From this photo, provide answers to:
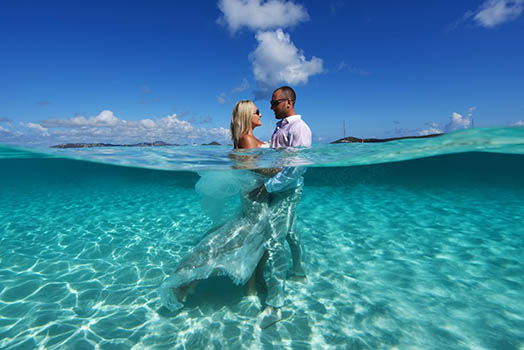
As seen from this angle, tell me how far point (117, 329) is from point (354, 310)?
3750 mm

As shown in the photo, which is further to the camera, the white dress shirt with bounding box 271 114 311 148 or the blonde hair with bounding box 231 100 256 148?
the blonde hair with bounding box 231 100 256 148

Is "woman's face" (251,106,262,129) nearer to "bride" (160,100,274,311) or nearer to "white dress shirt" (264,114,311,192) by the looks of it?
"bride" (160,100,274,311)

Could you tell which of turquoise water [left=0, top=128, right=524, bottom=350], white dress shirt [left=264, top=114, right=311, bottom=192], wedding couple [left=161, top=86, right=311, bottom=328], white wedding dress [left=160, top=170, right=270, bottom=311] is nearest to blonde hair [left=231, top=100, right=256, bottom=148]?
Answer: wedding couple [left=161, top=86, right=311, bottom=328]

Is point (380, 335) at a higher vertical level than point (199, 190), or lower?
lower

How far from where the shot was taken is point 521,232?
721 cm

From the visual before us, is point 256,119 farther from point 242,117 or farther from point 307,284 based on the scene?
point 307,284

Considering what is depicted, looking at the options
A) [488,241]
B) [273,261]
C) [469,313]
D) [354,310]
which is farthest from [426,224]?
[273,261]

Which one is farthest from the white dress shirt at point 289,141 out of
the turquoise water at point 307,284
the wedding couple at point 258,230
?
the turquoise water at point 307,284

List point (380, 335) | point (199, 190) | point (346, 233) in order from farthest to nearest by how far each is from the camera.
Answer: point (346, 233)
point (199, 190)
point (380, 335)

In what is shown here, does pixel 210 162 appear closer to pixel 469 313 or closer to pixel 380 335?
pixel 380 335

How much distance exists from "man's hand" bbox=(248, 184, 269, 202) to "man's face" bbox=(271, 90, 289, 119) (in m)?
1.18

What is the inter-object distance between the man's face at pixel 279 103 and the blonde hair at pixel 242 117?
0.33 m

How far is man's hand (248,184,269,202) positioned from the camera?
365 cm

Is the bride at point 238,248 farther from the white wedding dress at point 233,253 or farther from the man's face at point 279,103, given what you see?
the man's face at point 279,103
